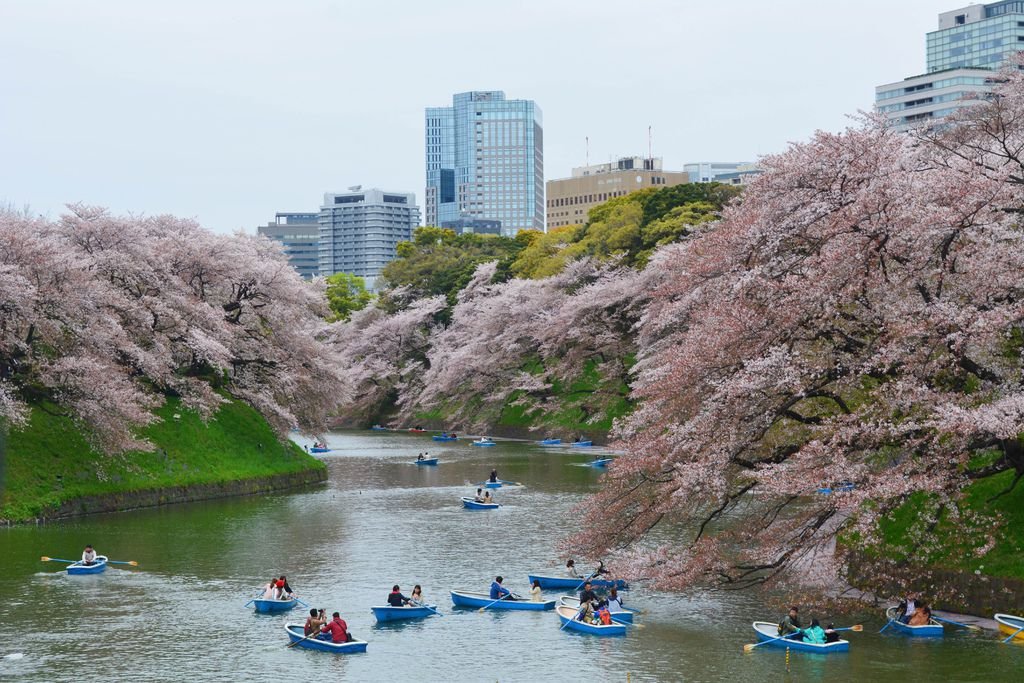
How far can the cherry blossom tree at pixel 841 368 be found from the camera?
84.1 ft

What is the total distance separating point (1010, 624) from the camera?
2584 centimetres

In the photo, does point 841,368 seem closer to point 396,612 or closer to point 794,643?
point 794,643

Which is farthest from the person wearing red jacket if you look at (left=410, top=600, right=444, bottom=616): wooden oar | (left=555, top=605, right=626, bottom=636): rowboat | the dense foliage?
the dense foliage

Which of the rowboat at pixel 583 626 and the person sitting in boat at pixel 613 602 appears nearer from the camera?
the rowboat at pixel 583 626

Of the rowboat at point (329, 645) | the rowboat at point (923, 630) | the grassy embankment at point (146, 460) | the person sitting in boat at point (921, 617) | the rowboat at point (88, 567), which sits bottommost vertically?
the rowboat at point (329, 645)

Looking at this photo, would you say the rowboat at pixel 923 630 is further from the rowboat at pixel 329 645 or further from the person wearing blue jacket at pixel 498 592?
the rowboat at pixel 329 645

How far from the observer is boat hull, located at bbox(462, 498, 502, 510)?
165 feet

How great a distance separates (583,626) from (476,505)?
21991mm

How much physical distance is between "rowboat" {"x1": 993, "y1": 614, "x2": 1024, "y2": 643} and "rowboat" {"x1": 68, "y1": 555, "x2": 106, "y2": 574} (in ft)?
85.3

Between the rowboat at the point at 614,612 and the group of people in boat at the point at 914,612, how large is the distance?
659cm

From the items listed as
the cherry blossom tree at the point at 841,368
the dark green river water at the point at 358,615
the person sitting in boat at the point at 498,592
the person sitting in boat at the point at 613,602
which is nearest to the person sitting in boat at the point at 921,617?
the dark green river water at the point at 358,615

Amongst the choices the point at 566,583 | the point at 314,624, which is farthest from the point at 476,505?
the point at 314,624

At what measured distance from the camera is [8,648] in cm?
2720

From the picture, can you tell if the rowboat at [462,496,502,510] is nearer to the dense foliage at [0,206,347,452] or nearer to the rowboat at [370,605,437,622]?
the dense foliage at [0,206,347,452]
